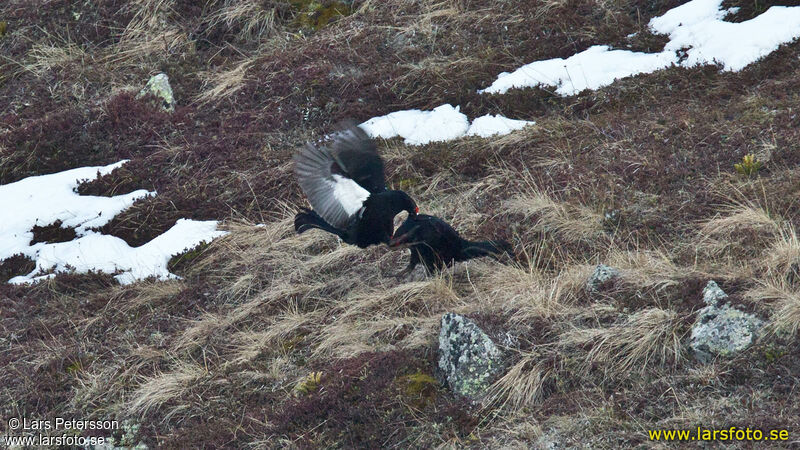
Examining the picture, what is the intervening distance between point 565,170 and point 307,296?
2.92 meters

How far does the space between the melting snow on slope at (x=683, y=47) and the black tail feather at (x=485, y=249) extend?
2923 mm

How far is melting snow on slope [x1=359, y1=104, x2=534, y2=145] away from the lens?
8.90 metres

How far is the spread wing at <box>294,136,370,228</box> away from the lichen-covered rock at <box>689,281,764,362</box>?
10.6 ft

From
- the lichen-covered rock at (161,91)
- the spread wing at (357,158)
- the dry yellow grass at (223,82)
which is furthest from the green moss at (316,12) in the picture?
the spread wing at (357,158)

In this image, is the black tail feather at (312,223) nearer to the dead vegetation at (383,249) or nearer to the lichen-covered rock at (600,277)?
the dead vegetation at (383,249)

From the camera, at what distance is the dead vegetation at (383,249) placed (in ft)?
16.6

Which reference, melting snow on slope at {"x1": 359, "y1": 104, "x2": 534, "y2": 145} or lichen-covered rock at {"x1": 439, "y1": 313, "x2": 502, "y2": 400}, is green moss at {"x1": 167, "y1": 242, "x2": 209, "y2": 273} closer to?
melting snow on slope at {"x1": 359, "y1": 104, "x2": 534, "y2": 145}

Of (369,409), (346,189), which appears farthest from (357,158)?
(369,409)

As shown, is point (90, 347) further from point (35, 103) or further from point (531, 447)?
point (35, 103)

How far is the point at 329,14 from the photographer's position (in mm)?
11320

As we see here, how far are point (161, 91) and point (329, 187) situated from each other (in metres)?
4.41

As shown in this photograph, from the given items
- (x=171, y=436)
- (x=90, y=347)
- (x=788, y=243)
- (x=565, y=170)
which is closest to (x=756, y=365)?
Answer: (x=788, y=243)

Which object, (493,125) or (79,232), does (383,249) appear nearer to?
(493,125)

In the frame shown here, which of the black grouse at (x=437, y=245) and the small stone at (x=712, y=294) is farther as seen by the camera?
the black grouse at (x=437, y=245)
